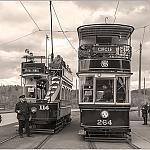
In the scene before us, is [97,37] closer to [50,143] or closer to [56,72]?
[56,72]

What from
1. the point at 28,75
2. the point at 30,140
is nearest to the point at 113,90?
the point at 30,140

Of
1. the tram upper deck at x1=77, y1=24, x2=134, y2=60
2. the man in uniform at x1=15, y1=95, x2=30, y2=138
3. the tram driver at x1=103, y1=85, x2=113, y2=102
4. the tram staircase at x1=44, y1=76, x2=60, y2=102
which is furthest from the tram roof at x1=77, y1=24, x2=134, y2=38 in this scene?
the man in uniform at x1=15, y1=95, x2=30, y2=138

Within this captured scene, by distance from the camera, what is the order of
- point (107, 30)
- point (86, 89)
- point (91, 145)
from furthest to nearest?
point (107, 30)
point (86, 89)
point (91, 145)

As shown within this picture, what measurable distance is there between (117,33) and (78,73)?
271cm

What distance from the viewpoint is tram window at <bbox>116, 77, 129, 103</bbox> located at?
16766 mm

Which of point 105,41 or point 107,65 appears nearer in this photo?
point 107,65

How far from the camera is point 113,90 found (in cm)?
1678

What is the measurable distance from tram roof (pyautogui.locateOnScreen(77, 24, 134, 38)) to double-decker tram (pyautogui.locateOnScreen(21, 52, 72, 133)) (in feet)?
11.6

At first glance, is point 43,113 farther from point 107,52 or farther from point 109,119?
point 107,52

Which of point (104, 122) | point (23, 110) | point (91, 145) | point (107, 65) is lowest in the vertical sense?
point (91, 145)

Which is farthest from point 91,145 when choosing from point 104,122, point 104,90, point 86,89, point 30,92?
point 30,92

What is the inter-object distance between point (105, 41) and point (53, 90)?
3.77m

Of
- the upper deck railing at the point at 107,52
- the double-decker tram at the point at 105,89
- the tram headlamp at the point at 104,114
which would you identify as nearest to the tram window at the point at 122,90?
the double-decker tram at the point at 105,89

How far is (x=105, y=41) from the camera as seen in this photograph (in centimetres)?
1853
